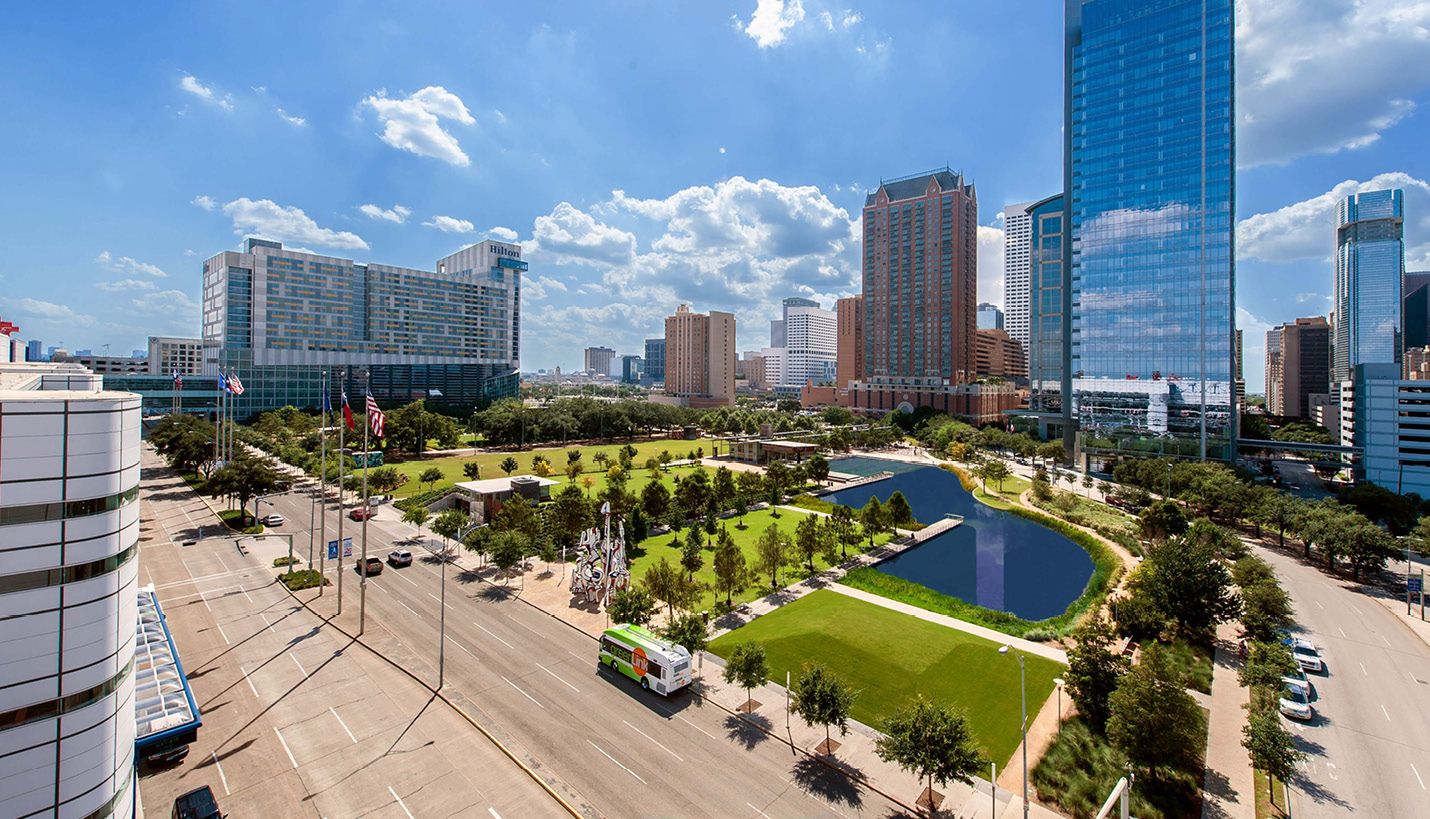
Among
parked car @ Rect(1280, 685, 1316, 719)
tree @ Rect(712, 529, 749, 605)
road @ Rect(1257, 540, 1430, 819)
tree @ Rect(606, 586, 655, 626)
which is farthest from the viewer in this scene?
tree @ Rect(712, 529, 749, 605)

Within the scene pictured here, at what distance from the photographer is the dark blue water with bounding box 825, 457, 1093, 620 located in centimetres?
4269

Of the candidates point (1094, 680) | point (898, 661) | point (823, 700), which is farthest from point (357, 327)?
point (1094, 680)

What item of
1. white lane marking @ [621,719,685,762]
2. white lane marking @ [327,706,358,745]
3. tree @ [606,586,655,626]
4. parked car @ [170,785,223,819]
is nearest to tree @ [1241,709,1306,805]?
white lane marking @ [621,719,685,762]

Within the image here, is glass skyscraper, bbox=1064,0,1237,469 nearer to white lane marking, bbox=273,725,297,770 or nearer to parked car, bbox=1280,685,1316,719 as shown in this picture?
parked car, bbox=1280,685,1316,719

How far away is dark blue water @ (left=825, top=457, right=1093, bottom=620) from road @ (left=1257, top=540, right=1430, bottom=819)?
1334 cm

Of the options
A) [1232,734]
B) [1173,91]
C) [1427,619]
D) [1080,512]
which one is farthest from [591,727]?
[1173,91]

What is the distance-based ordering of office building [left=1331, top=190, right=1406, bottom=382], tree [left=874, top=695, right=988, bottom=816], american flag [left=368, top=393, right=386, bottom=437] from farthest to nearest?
office building [left=1331, top=190, right=1406, bottom=382] → american flag [left=368, top=393, right=386, bottom=437] → tree [left=874, top=695, right=988, bottom=816]

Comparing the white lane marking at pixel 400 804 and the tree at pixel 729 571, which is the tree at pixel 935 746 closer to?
the white lane marking at pixel 400 804

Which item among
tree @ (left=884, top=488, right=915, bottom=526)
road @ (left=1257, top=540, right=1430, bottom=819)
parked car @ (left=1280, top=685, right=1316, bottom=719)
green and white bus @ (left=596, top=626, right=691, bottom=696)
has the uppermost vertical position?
tree @ (left=884, top=488, right=915, bottom=526)

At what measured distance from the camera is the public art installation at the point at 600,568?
36.4 m

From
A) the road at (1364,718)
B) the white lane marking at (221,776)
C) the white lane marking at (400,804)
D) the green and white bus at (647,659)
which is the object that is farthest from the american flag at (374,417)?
the road at (1364,718)

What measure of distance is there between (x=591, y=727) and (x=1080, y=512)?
204 feet

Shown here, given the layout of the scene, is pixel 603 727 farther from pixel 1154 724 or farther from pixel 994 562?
pixel 994 562

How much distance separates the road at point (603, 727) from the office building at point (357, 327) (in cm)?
11579
